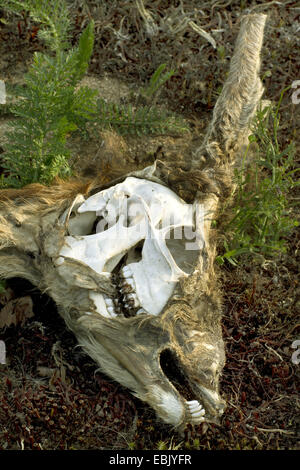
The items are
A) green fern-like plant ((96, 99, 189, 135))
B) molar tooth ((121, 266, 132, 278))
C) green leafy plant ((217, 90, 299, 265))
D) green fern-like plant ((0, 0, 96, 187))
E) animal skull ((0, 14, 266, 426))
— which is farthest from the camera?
green fern-like plant ((96, 99, 189, 135))

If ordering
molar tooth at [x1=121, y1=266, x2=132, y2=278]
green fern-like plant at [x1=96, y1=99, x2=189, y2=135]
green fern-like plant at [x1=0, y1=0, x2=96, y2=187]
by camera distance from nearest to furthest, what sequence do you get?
molar tooth at [x1=121, y1=266, x2=132, y2=278]
green fern-like plant at [x1=0, y1=0, x2=96, y2=187]
green fern-like plant at [x1=96, y1=99, x2=189, y2=135]

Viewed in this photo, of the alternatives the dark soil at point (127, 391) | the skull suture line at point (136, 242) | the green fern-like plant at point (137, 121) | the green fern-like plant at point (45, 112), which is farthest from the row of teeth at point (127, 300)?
the green fern-like plant at point (137, 121)

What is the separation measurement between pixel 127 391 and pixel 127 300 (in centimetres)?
60

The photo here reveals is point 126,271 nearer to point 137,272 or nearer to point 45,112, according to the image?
point 137,272

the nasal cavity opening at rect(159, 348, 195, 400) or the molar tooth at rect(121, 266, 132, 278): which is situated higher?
the molar tooth at rect(121, 266, 132, 278)

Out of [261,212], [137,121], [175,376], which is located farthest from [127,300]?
[137,121]

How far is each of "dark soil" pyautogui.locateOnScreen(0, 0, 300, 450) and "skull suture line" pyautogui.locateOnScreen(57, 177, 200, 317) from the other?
586 millimetres

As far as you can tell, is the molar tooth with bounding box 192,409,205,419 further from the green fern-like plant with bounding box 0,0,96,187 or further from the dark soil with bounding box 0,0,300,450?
the green fern-like plant with bounding box 0,0,96,187

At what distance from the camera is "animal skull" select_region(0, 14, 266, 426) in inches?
118

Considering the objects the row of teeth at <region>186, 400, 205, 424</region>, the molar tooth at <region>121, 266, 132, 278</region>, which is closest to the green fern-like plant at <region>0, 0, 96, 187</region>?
the molar tooth at <region>121, 266, 132, 278</region>

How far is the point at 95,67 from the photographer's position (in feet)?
15.4

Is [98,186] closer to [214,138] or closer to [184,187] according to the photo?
[184,187]

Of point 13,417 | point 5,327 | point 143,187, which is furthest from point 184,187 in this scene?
point 13,417

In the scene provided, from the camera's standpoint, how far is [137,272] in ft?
10.3
